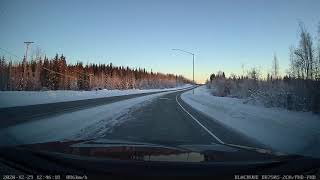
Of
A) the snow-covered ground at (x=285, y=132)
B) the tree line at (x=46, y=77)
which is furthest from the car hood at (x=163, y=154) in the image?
the tree line at (x=46, y=77)

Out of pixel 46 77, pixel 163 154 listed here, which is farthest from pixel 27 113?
pixel 46 77

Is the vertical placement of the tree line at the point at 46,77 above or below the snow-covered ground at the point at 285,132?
above

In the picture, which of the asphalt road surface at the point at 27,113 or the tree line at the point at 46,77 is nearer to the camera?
the asphalt road surface at the point at 27,113

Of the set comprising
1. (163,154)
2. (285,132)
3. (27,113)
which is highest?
(163,154)

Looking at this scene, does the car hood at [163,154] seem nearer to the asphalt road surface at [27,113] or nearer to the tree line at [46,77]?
the asphalt road surface at [27,113]

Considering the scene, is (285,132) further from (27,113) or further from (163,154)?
(27,113)

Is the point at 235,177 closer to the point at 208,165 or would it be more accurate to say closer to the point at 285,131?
the point at 208,165

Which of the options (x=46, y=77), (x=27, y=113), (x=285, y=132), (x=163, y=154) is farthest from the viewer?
(x=46, y=77)

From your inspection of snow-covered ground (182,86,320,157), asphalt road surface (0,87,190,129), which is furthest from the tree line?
snow-covered ground (182,86,320,157)

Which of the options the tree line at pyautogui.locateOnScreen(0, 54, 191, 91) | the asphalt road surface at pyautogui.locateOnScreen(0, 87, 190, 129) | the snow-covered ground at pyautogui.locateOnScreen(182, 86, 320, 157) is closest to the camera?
the snow-covered ground at pyautogui.locateOnScreen(182, 86, 320, 157)

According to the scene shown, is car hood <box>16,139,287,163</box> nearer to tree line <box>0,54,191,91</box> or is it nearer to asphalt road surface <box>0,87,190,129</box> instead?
asphalt road surface <box>0,87,190,129</box>

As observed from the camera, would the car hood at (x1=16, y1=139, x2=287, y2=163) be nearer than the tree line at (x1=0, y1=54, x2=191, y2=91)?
Yes

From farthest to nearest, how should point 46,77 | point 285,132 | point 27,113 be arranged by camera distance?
point 46,77
point 27,113
point 285,132

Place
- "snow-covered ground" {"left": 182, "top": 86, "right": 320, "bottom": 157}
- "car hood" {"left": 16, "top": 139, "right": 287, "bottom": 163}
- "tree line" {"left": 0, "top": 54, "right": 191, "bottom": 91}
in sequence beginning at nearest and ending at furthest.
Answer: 1. "car hood" {"left": 16, "top": 139, "right": 287, "bottom": 163}
2. "snow-covered ground" {"left": 182, "top": 86, "right": 320, "bottom": 157}
3. "tree line" {"left": 0, "top": 54, "right": 191, "bottom": 91}
